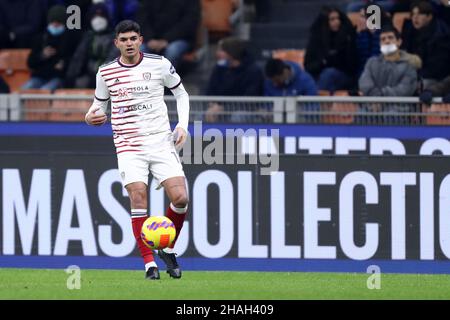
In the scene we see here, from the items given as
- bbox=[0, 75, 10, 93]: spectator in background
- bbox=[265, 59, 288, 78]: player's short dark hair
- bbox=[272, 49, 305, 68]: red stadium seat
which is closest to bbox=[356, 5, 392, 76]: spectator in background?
bbox=[265, 59, 288, 78]: player's short dark hair

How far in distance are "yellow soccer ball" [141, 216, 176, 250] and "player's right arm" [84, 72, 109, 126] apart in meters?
1.09

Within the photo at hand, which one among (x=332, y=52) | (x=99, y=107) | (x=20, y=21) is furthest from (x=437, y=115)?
(x=20, y=21)

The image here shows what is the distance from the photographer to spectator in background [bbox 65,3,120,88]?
19.4m

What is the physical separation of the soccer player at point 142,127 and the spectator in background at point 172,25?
6390 millimetres

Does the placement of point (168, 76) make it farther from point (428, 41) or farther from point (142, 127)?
point (428, 41)

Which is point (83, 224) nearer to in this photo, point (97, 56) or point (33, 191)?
point (33, 191)

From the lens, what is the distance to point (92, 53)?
19469 mm

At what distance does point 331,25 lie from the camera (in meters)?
18.4

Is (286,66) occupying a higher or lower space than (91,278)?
higher

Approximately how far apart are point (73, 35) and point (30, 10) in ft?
4.37

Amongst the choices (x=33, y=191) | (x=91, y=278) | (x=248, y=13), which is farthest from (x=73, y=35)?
(x=91, y=278)

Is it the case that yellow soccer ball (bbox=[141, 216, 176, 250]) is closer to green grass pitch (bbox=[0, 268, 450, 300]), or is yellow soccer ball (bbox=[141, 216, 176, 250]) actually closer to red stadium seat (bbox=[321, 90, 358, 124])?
green grass pitch (bbox=[0, 268, 450, 300])

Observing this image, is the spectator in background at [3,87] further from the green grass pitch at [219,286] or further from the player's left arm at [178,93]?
the player's left arm at [178,93]

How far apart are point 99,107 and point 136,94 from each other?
0.40 meters
